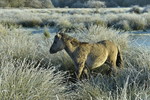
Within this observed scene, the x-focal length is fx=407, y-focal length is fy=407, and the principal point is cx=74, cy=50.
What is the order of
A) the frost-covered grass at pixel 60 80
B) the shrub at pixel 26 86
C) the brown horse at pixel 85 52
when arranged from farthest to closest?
the brown horse at pixel 85 52 < the frost-covered grass at pixel 60 80 < the shrub at pixel 26 86

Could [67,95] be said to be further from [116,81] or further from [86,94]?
[116,81]

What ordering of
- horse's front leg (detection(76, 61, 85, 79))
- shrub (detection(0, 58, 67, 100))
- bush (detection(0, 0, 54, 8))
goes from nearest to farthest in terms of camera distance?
shrub (detection(0, 58, 67, 100)) < horse's front leg (detection(76, 61, 85, 79)) < bush (detection(0, 0, 54, 8))

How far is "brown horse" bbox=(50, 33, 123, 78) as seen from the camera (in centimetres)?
664

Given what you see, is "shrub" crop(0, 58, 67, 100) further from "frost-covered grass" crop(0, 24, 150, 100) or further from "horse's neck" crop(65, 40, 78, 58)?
"horse's neck" crop(65, 40, 78, 58)

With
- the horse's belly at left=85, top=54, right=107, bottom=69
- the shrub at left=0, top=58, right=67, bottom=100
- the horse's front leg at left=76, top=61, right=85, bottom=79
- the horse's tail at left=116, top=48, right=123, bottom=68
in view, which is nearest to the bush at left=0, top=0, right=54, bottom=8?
the horse's tail at left=116, top=48, right=123, bottom=68

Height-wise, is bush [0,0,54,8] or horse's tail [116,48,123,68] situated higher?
→ horse's tail [116,48,123,68]

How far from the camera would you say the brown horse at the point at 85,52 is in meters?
6.64

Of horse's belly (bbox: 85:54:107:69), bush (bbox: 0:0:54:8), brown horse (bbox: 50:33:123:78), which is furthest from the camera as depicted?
bush (bbox: 0:0:54:8)

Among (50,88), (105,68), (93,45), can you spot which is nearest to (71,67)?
(105,68)

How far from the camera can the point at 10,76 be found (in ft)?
17.7

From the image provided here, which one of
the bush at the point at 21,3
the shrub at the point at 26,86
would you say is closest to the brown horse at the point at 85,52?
the shrub at the point at 26,86

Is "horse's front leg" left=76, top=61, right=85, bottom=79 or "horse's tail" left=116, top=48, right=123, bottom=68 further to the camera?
"horse's tail" left=116, top=48, right=123, bottom=68

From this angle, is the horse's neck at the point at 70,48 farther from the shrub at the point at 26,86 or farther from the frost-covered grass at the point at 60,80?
the shrub at the point at 26,86

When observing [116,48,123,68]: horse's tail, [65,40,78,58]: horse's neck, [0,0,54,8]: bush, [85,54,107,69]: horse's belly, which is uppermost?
[65,40,78,58]: horse's neck
